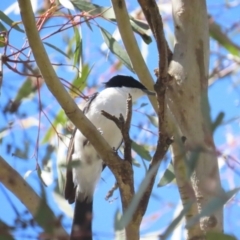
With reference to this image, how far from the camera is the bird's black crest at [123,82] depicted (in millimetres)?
2803

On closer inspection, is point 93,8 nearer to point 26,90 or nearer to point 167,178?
point 26,90

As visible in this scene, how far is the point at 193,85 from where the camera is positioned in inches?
73.4

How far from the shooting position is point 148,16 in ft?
5.50

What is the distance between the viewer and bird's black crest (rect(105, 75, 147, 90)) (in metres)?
2.80

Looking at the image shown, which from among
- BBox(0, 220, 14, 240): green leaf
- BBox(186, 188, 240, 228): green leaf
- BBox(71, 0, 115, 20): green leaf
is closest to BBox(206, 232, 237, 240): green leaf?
BBox(186, 188, 240, 228): green leaf

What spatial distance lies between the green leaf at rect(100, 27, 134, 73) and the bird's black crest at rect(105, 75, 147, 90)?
1.98 ft

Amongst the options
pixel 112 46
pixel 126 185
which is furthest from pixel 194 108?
pixel 112 46

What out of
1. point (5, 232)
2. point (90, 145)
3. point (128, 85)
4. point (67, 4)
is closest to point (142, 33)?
point (67, 4)

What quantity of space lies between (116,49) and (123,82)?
2.32ft

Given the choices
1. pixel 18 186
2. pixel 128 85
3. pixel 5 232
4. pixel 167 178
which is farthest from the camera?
pixel 128 85

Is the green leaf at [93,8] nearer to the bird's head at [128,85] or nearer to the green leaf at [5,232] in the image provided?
the bird's head at [128,85]

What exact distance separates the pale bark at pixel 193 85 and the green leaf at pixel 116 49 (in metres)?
0.20

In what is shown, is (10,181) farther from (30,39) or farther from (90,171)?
(90,171)

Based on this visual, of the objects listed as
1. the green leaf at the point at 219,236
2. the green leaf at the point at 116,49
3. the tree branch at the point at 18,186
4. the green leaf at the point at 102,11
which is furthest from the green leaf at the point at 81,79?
the green leaf at the point at 219,236
